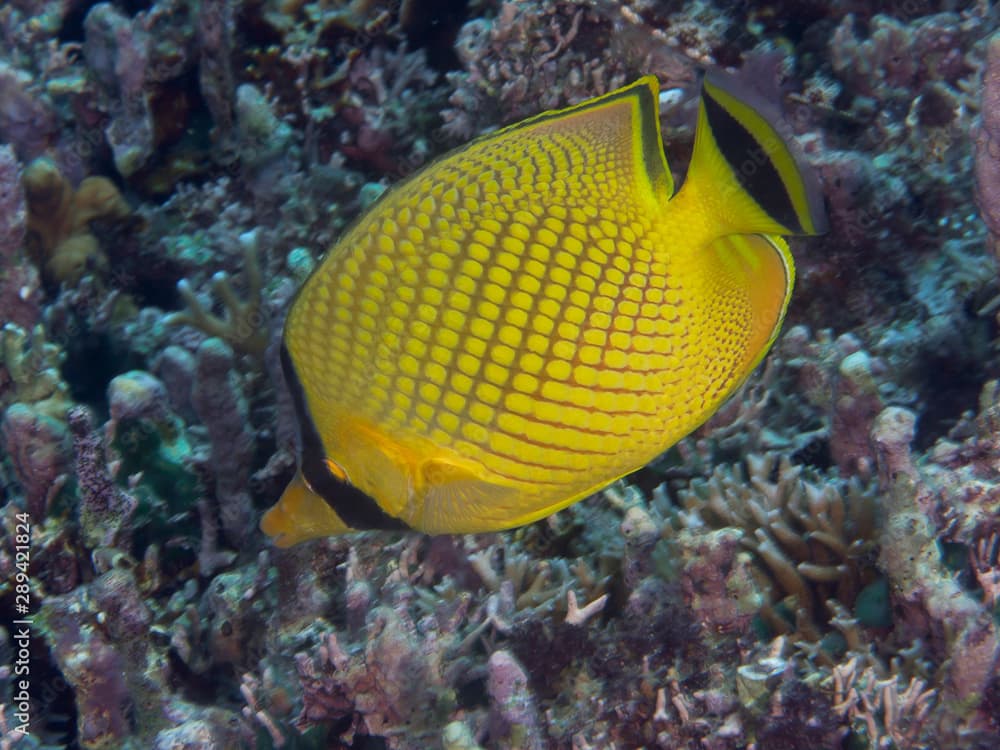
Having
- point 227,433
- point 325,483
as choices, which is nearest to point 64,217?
point 227,433

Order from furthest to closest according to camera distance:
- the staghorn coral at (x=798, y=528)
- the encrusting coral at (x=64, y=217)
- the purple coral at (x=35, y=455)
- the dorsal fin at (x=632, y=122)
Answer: the encrusting coral at (x=64, y=217)
the purple coral at (x=35, y=455)
the staghorn coral at (x=798, y=528)
the dorsal fin at (x=632, y=122)

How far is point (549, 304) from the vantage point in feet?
5.15

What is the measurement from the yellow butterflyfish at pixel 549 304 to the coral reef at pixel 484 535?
0.82ft

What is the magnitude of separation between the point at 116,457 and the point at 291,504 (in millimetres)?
1072

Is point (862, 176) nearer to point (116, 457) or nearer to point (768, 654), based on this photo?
point (768, 654)

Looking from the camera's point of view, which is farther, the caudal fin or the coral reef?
the coral reef

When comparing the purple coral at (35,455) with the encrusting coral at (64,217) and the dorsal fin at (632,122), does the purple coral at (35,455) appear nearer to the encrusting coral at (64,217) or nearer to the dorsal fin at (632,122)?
the encrusting coral at (64,217)

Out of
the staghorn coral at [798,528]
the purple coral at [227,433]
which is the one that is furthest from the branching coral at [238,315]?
the staghorn coral at [798,528]

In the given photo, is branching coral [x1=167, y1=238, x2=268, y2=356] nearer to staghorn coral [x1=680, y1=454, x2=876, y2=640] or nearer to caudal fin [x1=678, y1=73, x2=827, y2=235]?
staghorn coral [x1=680, y1=454, x2=876, y2=640]

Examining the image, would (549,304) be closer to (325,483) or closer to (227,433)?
(325,483)

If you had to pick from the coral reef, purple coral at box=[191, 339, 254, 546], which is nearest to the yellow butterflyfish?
the coral reef

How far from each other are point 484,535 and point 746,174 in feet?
4.83

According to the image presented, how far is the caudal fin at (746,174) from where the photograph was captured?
4.83ft

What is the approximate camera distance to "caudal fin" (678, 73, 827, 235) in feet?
4.83
